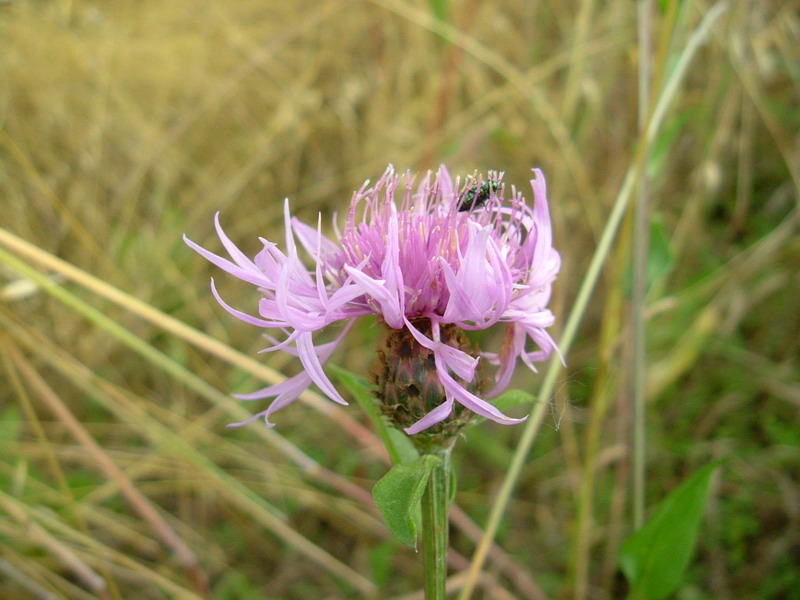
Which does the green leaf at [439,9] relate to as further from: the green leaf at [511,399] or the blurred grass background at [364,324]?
the green leaf at [511,399]

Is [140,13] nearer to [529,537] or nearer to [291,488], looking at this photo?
[291,488]

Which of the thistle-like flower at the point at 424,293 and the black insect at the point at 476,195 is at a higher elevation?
the black insect at the point at 476,195

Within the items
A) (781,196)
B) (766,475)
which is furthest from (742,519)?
(781,196)

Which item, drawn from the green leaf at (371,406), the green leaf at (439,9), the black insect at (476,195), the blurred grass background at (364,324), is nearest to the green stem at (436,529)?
the green leaf at (371,406)

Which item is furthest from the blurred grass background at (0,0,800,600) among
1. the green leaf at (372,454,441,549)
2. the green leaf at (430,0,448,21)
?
the green leaf at (372,454,441,549)

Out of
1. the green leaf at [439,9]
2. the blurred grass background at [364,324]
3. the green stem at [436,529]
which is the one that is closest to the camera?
the green stem at [436,529]

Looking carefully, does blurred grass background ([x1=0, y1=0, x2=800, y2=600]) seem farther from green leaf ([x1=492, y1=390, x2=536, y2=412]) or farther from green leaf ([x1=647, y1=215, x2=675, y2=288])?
green leaf ([x1=492, y1=390, x2=536, y2=412])
